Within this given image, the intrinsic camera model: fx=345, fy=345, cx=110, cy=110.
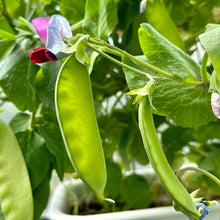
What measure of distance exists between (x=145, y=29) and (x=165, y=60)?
0.14ft

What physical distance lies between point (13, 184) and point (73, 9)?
0.86 feet

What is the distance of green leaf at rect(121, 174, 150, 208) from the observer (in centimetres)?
62

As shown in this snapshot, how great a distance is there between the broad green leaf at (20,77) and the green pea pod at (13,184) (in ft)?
0.19

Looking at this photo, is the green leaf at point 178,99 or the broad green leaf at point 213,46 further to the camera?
the green leaf at point 178,99

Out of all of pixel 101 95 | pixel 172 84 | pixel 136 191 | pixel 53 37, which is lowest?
pixel 136 191

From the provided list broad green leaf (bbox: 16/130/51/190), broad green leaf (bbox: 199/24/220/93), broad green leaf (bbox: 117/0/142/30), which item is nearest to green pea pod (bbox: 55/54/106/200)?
broad green leaf (bbox: 199/24/220/93)

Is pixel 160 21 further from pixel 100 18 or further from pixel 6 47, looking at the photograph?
pixel 6 47

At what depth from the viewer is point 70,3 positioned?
0.49 m

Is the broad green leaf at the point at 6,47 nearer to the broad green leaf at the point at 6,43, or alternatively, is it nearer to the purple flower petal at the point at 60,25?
the broad green leaf at the point at 6,43

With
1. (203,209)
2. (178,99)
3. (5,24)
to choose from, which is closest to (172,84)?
(178,99)

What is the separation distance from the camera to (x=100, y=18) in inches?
16.2

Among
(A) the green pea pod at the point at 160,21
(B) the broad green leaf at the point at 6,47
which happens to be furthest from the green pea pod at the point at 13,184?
(A) the green pea pod at the point at 160,21

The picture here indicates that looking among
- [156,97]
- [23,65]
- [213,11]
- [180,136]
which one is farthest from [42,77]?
[213,11]

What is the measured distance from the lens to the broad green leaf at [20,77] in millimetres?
448
